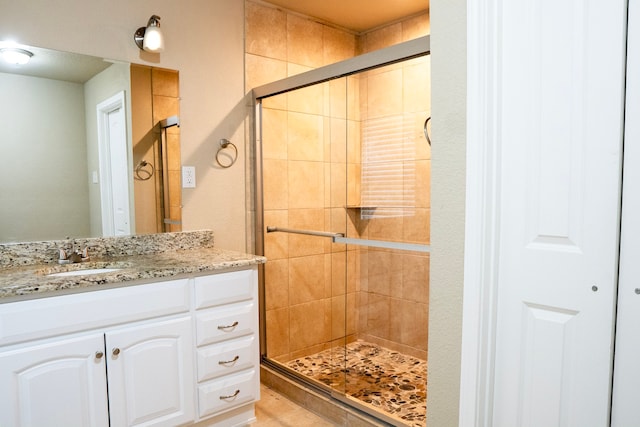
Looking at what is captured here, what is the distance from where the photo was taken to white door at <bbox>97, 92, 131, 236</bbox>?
213cm

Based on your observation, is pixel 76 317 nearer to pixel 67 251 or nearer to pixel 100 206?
pixel 67 251

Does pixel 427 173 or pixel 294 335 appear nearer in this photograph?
pixel 427 173

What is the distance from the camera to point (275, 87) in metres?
2.55

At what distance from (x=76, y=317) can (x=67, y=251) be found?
0.56 m

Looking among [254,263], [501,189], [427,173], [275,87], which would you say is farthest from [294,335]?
[501,189]

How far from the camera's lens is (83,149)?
209 centimetres

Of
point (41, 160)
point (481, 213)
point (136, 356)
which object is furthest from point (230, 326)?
point (481, 213)

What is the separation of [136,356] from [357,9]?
247cm

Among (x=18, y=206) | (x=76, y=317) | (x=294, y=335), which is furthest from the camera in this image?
(x=294, y=335)

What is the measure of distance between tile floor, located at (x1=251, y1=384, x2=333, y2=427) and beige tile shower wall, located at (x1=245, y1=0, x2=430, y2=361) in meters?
0.33

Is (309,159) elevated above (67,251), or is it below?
above

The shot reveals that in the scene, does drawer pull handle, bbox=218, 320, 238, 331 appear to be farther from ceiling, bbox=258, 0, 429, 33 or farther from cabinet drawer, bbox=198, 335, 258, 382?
ceiling, bbox=258, 0, 429, 33

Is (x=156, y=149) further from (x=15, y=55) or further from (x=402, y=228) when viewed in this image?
(x=402, y=228)

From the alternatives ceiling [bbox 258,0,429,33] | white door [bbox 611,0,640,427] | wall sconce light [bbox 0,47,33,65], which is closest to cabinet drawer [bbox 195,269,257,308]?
wall sconce light [bbox 0,47,33,65]
